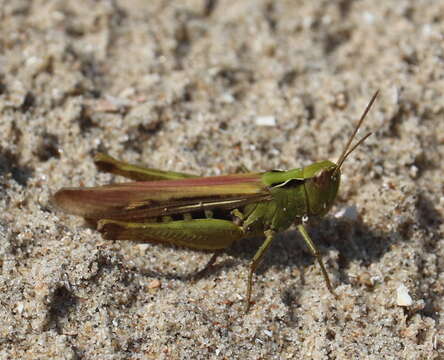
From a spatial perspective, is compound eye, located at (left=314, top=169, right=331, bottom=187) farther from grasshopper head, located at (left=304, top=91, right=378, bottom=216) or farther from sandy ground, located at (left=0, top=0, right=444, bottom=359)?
sandy ground, located at (left=0, top=0, right=444, bottom=359)

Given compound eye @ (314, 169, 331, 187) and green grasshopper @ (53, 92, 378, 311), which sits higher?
compound eye @ (314, 169, 331, 187)

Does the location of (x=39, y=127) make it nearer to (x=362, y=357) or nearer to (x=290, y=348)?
(x=290, y=348)

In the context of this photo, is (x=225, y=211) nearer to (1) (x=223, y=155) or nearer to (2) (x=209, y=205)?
(2) (x=209, y=205)

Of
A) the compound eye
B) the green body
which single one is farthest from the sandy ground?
the compound eye

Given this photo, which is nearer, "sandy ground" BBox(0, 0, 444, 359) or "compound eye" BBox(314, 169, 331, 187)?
"sandy ground" BBox(0, 0, 444, 359)

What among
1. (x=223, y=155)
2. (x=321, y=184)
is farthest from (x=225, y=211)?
(x=223, y=155)

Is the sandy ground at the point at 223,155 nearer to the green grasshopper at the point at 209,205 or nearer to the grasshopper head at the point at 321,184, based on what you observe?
the green grasshopper at the point at 209,205
